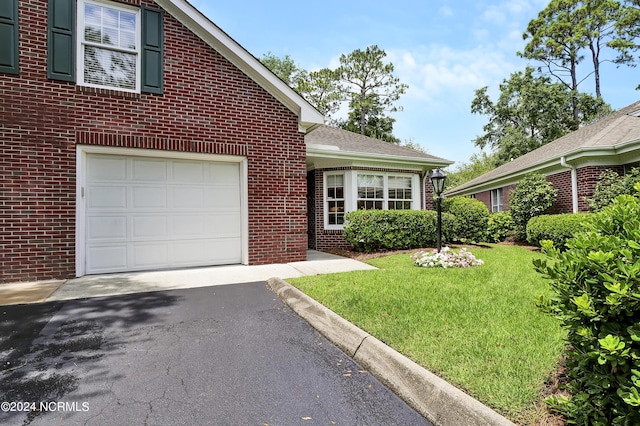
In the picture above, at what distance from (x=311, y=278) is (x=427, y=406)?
3.59 m

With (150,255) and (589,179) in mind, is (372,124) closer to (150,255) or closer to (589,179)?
(589,179)

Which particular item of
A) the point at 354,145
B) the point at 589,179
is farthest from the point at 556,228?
the point at 354,145

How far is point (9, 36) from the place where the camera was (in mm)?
5723

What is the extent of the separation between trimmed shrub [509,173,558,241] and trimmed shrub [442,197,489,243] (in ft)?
6.92

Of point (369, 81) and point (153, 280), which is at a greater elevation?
point (369, 81)

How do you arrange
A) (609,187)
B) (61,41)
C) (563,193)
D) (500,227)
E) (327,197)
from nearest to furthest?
1. (61,41)
2. (609,187)
3. (327,197)
4. (563,193)
5. (500,227)

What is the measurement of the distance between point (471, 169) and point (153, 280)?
137 feet

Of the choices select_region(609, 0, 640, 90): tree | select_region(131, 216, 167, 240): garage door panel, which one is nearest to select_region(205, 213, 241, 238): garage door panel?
select_region(131, 216, 167, 240): garage door panel

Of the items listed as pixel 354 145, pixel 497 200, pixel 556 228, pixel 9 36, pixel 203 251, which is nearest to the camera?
pixel 9 36

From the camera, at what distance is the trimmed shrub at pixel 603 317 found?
157 centimetres

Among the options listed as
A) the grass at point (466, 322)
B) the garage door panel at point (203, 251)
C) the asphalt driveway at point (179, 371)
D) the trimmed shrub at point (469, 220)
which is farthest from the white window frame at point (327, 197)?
the asphalt driveway at point (179, 371)

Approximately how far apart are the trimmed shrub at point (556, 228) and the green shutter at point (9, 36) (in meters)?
12.3

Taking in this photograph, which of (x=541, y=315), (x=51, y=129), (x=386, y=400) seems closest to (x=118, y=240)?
(x=51, y=129)

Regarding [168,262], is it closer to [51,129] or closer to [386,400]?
[51,129]
